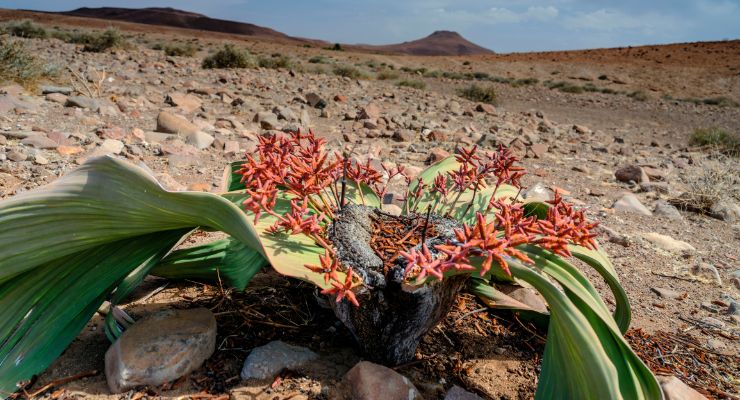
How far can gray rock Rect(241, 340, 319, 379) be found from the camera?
1.32m

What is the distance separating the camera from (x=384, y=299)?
1248mm

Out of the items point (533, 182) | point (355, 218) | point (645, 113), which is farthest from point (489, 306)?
point (645, 113)

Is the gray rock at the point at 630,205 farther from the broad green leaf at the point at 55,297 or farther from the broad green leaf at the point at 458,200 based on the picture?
the broad green leaf at the point at 55,297

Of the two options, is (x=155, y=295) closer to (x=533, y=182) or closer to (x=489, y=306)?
(x=489, y=306)

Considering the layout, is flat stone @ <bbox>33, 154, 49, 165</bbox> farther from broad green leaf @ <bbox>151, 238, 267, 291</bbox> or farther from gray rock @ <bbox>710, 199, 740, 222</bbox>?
gray rock @ <bbox>710, 199, 740, 222</bbox>

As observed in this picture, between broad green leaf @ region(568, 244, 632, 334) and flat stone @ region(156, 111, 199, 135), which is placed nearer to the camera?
broad green leaf @ region(568, 244, 632, 334)

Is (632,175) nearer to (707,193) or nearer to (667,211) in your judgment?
(707,193)

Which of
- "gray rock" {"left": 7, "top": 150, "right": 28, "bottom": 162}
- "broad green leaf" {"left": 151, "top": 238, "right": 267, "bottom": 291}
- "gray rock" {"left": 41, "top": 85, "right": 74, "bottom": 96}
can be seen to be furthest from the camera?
"gray rock" {"left": 41, "top": 85, "right": 74, "bottom": 96}

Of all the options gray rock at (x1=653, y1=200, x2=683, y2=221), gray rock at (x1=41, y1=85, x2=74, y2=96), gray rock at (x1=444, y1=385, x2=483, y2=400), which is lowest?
gray rock at (x1=444, y1=385, x2=483, y2=400)

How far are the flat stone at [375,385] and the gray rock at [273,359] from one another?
0.50 feet

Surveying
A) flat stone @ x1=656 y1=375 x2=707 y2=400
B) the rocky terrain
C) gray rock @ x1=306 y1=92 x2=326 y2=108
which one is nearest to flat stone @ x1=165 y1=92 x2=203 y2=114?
the rocky terrain

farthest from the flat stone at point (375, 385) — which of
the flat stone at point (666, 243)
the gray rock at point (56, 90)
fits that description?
the gray rock at point (56, 90)

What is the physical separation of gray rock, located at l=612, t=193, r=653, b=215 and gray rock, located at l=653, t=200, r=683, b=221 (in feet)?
0.23

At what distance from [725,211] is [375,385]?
11.3ft
